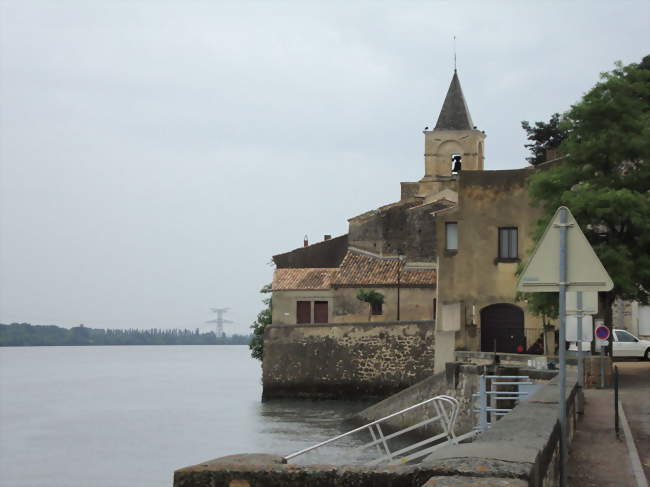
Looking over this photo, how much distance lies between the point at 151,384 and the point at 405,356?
52.3 m

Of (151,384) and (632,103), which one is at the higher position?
(632,103)

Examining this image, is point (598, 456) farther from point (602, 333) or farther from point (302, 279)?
point (302, 279)

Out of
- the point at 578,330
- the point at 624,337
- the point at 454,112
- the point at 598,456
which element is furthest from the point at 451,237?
the point at 454,112

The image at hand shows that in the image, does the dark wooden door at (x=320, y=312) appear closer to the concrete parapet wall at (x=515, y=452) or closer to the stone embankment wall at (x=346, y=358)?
the stone embankment wall at (x=346, y=358)

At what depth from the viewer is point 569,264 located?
915cm

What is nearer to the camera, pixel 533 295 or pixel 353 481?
pixel 353 481

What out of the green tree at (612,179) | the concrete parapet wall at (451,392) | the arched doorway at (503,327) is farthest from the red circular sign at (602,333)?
the arched doorway at (503,327)

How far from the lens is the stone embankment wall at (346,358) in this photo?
48969mm

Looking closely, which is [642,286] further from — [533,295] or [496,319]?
[496,319]

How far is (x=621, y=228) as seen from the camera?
29.6 m

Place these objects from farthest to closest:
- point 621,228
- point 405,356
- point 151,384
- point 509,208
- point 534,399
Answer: point 151,384, point 405,356, point 509,208, point 621,228, point 534,399

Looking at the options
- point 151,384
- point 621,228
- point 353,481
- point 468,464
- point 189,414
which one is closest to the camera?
point 468,464

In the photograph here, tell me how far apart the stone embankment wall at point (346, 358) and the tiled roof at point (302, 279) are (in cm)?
504

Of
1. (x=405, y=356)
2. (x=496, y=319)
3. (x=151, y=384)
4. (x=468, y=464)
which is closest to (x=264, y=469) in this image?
(x=468, y=464)
